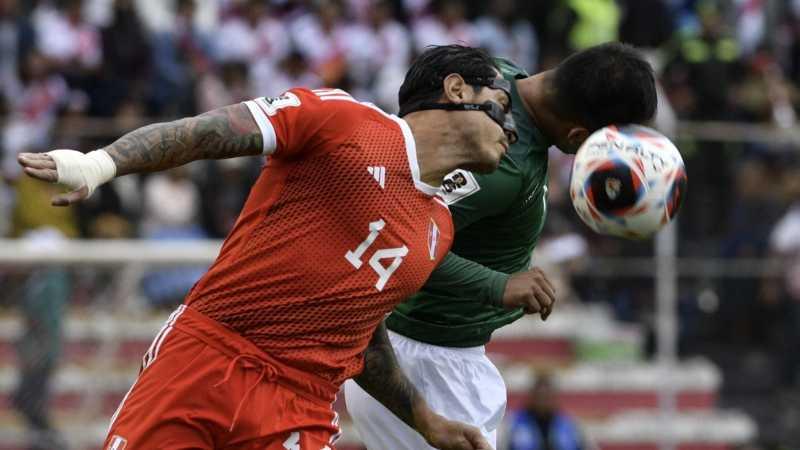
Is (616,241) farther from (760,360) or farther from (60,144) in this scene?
(60,144)

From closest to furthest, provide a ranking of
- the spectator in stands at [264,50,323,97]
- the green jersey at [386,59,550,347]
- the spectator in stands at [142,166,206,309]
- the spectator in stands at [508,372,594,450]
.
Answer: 1. the green jersey at [386,59,550,347]
2. the spectator in stands at [508,372,594,450]
3. the spectator in stands at [142,166,206,309]
4. the spectator in stands at [264,50,323,97]

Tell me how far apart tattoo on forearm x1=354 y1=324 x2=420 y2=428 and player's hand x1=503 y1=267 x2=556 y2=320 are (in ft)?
1.59

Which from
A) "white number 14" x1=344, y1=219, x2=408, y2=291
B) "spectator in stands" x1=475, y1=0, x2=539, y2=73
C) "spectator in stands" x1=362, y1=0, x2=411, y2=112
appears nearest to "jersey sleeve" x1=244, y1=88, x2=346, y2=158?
"white number 14" x1=344, y1=219, x2=408, y2=291

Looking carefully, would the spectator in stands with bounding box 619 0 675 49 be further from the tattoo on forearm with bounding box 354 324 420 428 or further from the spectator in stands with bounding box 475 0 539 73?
the tattoo on forearm with bounding box 354 324 420 428

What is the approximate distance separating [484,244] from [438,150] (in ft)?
3.88

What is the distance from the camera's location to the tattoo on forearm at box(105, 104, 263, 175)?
172 inches

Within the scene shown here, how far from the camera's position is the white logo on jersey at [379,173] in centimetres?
477

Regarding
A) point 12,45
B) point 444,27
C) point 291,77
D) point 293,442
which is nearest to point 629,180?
point 293,442

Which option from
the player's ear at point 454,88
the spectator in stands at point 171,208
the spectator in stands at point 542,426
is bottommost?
the spectator in stands at point 542,426

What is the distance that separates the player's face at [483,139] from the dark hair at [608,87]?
2.43ft

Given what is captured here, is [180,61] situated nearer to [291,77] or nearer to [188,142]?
[291,77]

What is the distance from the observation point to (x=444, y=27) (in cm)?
1573

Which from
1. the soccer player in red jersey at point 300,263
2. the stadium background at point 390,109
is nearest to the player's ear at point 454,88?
the soccer player in red jersey at point 300,263

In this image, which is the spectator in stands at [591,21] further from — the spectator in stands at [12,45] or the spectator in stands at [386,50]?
the spectator in stands at [12,45]
